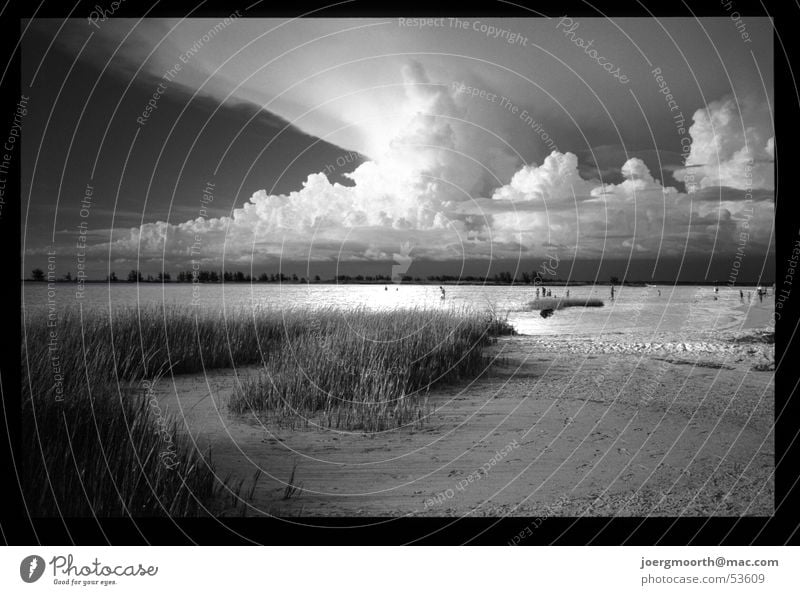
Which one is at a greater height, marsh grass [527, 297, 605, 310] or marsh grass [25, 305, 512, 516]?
marsh grass [527, 297, 605, 310]

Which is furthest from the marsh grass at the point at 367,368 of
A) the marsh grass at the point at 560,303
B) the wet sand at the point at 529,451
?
the marsh grass at the point at 560,303

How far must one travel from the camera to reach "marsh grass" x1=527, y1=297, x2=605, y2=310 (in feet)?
66.4

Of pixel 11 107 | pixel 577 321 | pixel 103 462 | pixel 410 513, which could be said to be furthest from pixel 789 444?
pixel 577 321

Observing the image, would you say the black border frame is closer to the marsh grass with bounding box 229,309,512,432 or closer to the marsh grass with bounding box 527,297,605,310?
the marsh grass with bounding box 229,309,512,432

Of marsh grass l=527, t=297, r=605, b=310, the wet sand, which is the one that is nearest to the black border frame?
the wet sand

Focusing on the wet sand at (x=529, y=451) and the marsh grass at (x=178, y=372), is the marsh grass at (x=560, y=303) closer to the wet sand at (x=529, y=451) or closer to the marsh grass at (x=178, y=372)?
the marsh grass at (x=178, y=372)

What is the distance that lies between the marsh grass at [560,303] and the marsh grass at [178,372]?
6.18m

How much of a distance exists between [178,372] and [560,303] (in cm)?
1530

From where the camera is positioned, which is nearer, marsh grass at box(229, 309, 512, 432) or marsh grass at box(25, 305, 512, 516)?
A: marsh grass at box(25, 305, 512, 516)

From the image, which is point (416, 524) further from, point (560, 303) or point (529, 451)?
point (560, 303)

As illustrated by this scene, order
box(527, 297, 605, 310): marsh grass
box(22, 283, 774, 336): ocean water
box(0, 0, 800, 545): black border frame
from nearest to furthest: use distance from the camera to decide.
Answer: box(0, 0, 800, 545): black border frame < box(22, 283, 774, 336): ocean water < box(527, 297, 605, 310): marsh grass

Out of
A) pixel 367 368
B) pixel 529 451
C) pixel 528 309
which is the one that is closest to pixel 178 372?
pixel 367 368

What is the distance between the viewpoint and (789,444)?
684 cm

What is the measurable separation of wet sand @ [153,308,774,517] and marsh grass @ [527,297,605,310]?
9.64 metres
